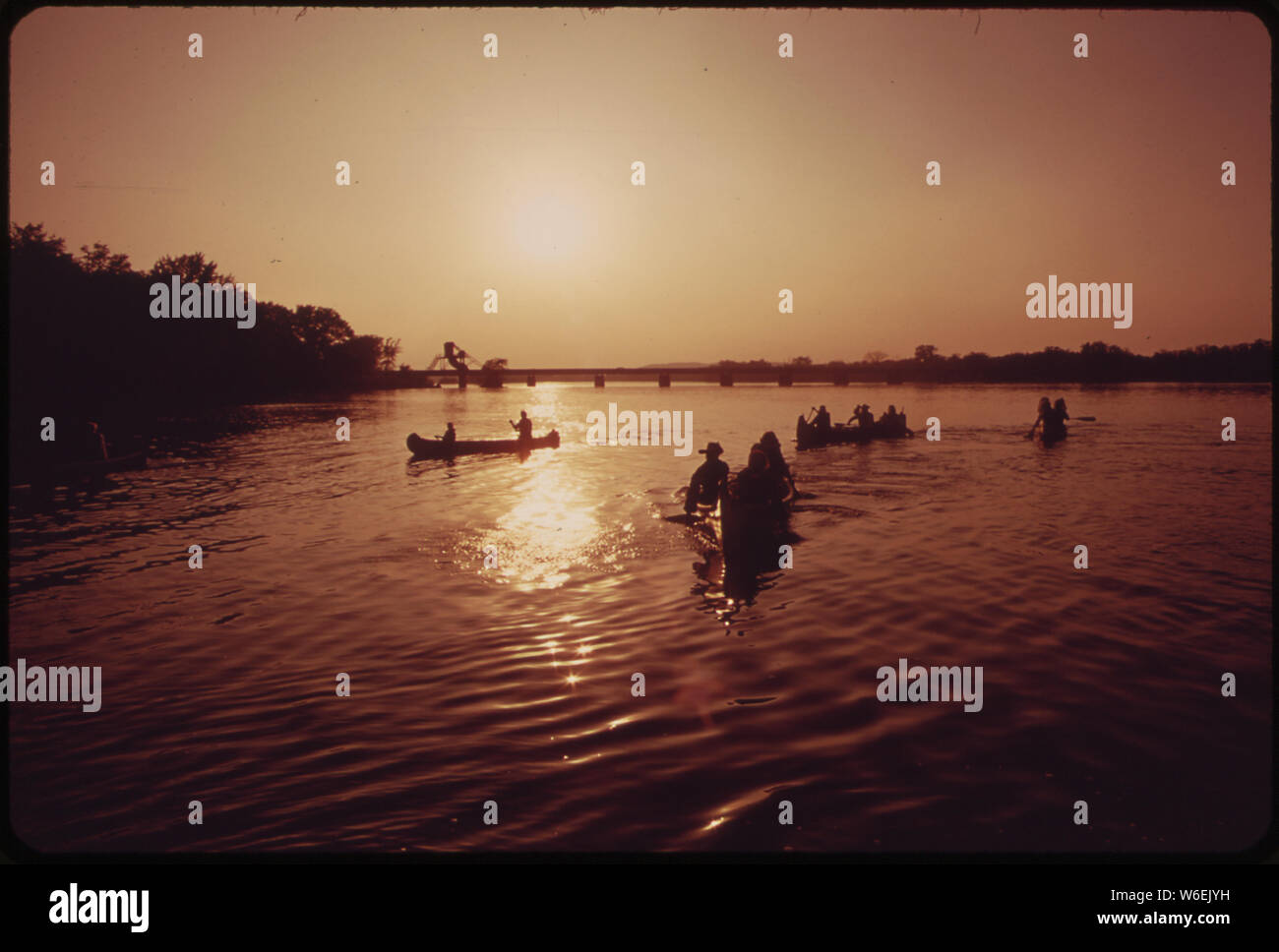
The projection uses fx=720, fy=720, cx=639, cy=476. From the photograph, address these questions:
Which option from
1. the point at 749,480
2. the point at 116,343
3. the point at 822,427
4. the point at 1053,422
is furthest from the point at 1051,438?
the point at 116,343

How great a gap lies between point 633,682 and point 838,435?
3596cm

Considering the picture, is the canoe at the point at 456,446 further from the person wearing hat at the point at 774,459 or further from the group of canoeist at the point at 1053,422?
the group of canoeist at the point at 1053,422

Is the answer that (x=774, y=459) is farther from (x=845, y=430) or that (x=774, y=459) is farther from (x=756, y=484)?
(x=845, y=430)

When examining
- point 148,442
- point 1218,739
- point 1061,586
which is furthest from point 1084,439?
point 148,442

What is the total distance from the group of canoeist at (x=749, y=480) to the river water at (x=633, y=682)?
1571mm

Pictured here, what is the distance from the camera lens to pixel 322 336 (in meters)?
138

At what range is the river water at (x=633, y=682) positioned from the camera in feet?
21.6

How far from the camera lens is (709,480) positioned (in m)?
19.9

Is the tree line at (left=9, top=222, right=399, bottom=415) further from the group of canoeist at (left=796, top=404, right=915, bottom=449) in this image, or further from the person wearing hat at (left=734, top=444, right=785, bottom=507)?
the group of canoeist at (left=796, top=404, right=915, bottom=449)

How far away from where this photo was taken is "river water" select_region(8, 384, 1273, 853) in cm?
657

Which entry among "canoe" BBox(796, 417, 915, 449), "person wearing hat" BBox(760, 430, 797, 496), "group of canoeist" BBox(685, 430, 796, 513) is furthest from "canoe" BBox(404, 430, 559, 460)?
"person wearing hat" BBox(760, 430, 797, 496)

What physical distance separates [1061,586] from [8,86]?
16.8m

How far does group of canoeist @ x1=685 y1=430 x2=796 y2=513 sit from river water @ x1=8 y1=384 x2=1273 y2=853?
157 centimetres

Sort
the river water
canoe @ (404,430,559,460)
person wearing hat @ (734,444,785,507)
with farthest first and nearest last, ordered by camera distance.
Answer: canoe @ (404,430,559,460) < person wearing hat @ (734,444,785,507) < the river water
